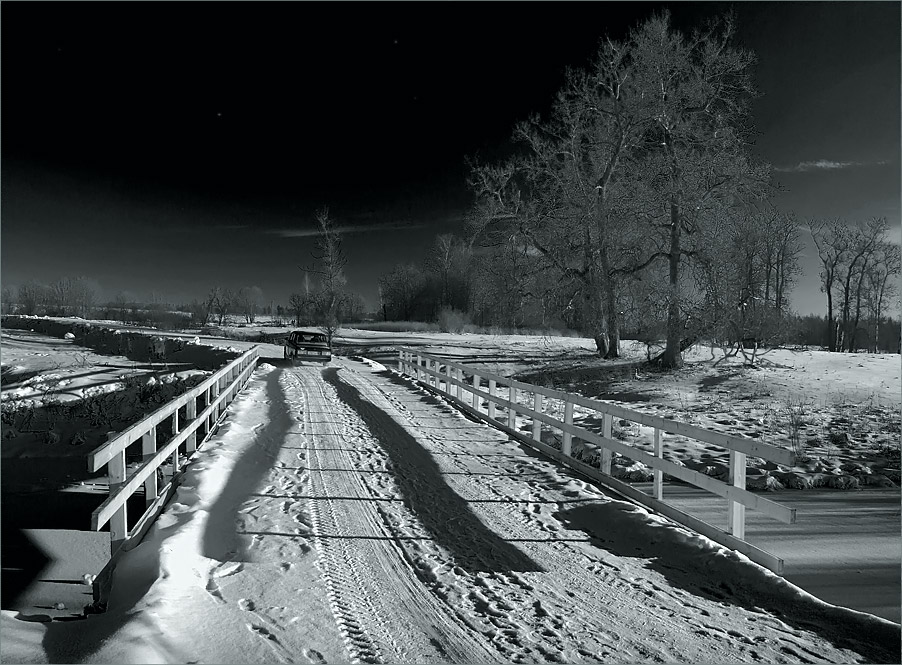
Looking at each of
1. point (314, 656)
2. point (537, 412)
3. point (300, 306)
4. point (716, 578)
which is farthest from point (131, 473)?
point (300, 306)

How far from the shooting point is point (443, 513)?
20.5 ft

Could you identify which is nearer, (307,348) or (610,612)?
(610,612)

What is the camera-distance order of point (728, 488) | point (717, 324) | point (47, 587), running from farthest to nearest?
point (717, 324)
point (47, 587)
point (728, 488)

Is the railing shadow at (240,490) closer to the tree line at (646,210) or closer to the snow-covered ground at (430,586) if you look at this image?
the snow-covered ground at (430,586)

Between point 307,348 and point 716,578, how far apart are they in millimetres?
25116

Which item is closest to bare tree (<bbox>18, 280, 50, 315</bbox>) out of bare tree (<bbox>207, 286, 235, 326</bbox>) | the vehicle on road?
bare tree (<bbox>207, 286, 235, 326</bbox>)

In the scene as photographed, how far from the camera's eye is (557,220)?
25.6 meters

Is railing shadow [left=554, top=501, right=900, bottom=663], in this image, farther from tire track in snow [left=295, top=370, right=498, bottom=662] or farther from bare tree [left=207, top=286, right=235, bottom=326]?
bare tree [left=207, top=286, right=235, bottom=326]

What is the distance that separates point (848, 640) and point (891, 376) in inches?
794

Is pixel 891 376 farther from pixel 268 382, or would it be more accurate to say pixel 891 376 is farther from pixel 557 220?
pixel 268 382

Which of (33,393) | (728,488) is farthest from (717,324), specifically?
(33,393)

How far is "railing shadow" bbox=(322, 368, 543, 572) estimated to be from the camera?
5.02 m

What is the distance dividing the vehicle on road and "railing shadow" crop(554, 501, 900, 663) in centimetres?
2305

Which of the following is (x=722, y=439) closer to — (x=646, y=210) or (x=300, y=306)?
(x=646, y=210)
